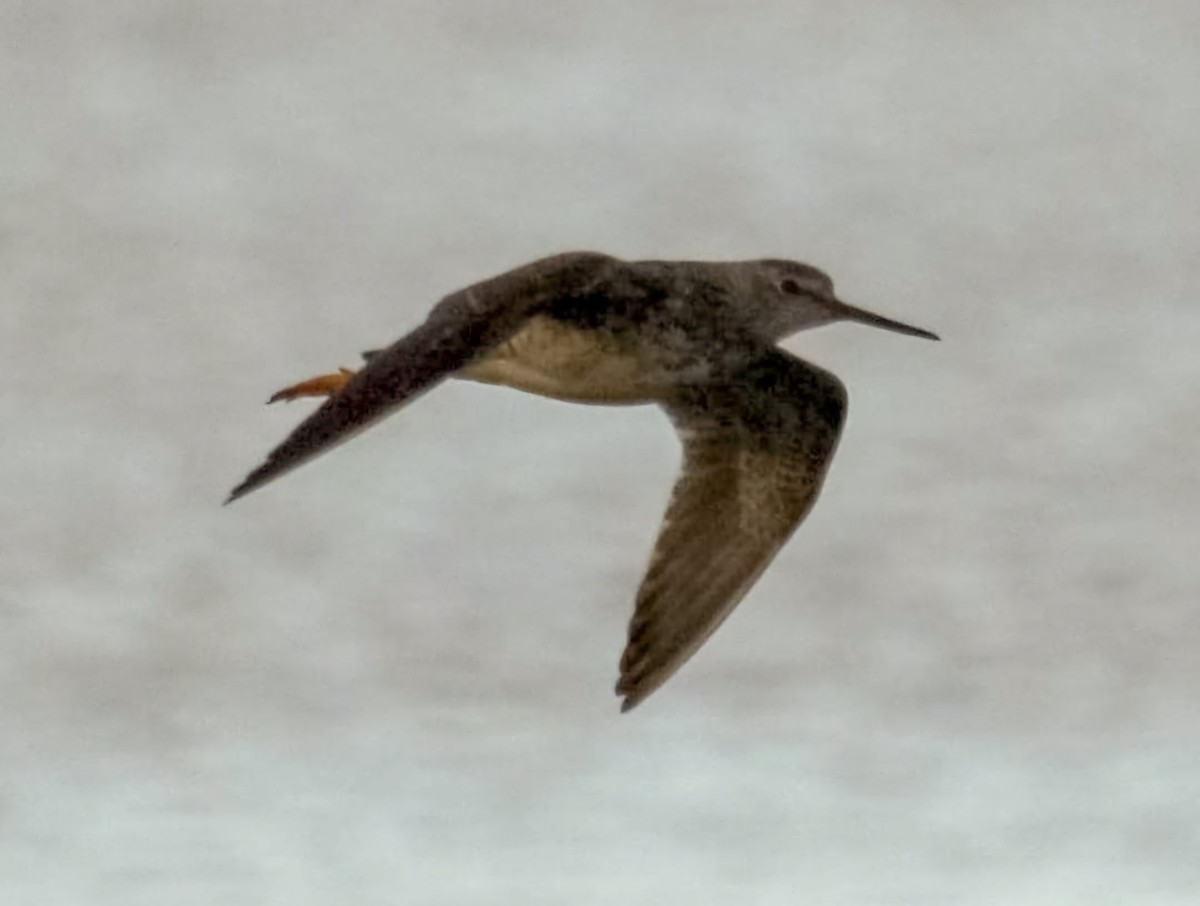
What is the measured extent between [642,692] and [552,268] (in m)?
0.35

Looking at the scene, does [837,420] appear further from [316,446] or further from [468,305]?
[316,446]

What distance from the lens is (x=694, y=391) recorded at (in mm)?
1456

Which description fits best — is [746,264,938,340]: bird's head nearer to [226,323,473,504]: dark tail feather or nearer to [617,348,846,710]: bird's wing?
[617,348,846,710]: bird's wing

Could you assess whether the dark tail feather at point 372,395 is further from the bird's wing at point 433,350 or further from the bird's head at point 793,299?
the bird's head at point 793,299

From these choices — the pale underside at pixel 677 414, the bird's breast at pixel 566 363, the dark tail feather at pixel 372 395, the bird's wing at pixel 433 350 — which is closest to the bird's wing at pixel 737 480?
the pale underside at pixel 677 414

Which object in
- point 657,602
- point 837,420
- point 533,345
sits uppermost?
point 837,420

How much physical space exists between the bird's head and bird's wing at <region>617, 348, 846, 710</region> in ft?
0.20

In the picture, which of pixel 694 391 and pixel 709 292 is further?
pixel 694 391

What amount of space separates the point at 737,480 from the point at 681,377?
21 cm

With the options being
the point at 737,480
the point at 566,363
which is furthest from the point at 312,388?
the point at 737,480

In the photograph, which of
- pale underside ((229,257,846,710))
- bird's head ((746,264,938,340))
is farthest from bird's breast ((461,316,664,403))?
bird's head ((746,264,938,340))

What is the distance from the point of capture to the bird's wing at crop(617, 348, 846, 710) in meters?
1.44

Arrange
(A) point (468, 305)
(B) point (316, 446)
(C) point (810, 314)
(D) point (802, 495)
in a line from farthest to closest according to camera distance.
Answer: (D) point (802, 495) → (C) point (810, 314) → (A) point (468, 305) → (B) point (316, 446)

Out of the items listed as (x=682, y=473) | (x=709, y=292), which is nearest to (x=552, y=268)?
(x=709, y=292)
